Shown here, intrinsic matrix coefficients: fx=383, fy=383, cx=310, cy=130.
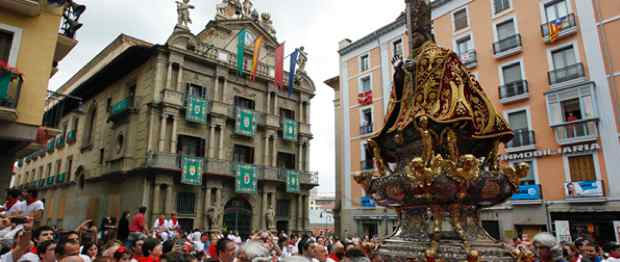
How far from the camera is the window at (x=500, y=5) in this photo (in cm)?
2202

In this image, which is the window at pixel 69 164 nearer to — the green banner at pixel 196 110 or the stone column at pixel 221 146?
the green banner at pixel 196 110

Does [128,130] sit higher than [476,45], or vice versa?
[476,45]

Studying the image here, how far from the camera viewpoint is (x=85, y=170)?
27719mm

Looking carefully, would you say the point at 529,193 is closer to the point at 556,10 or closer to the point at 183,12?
the point at 556,10

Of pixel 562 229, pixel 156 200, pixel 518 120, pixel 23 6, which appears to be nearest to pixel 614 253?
pixel 562 229

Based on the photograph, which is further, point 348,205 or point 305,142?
point 305,142

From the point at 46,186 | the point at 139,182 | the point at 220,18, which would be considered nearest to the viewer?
the point at 139,182

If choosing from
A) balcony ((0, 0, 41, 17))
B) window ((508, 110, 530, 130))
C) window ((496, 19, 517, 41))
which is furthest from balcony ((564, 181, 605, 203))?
balcony ((0, 0, 41, 17))

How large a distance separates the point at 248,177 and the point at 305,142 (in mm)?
6337

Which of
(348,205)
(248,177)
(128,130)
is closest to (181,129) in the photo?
(128,130)

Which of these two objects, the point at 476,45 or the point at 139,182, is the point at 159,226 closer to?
the point at 139,182

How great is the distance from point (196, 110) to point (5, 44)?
1172 cm

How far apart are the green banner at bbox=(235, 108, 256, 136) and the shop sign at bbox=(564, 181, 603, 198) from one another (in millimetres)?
18174

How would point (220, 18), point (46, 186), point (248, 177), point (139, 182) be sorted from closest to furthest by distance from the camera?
point (139, 182) < point (248, 177) < point (220, 18) < point (46, 186)
